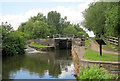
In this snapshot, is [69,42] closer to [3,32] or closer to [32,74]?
[3,32]

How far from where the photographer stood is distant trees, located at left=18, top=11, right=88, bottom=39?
47500mm

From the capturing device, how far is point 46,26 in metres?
50.3

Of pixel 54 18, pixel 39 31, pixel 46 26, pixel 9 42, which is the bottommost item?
pixel 9 42

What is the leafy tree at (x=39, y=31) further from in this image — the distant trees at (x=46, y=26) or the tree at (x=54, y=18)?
the tree at (x=54, y=18)

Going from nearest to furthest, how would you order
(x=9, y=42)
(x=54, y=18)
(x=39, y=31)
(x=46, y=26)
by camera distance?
(x=9, y=42), (x=39, y=31), (x=46, y=26), (x=54, y=18)

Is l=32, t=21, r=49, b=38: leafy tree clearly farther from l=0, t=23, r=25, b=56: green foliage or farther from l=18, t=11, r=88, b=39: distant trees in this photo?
l=0, t=23, r=25, b=56: green foliage

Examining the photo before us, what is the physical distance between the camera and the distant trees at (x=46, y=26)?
47500 mm

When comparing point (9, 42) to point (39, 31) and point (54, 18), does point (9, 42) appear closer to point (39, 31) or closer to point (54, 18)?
point (39, 31)

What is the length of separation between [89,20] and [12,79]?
55.5 ft

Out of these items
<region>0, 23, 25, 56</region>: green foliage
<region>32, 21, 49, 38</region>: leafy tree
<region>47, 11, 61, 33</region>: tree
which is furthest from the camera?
<region>47, 11, 61, 33</region>: tree

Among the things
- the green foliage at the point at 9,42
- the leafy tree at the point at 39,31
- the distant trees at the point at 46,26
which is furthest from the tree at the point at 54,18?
the green foliage at the point at 9,42

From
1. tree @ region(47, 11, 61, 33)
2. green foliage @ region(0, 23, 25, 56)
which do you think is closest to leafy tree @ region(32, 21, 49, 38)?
tree @ region(47, 11, 61, 33)

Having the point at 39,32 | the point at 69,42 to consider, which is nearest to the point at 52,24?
the point at 39,32

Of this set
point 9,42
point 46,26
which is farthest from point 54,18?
point 9,42
